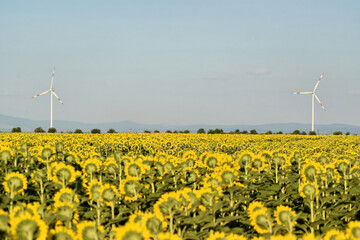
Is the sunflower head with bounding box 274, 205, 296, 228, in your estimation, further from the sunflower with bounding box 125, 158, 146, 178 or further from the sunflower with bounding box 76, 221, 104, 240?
the sunflower with bounding box 125, 158, 146, 178

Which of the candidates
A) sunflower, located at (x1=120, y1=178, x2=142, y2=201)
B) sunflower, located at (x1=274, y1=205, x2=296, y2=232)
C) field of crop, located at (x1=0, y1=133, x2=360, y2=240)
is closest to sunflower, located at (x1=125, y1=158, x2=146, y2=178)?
field of crop, located at (x1=0, y1=133, x2=360, y2=240)

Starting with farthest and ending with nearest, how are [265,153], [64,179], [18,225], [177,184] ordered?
[265,153] < [177,184] < [64,179] < [18,225]

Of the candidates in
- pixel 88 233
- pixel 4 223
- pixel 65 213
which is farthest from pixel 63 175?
pixel 88 233

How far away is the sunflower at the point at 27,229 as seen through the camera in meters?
3.28

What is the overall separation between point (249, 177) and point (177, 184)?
4.90ft

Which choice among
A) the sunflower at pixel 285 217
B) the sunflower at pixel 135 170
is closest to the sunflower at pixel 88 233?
the sunflower at pixel 285 217

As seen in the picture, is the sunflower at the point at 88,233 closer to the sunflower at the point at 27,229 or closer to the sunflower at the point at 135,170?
the sunflower at the point at 27,229

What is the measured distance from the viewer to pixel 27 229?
3.27m

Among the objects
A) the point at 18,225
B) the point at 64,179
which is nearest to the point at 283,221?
the point at 18,225

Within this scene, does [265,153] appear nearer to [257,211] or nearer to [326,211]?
[326,211]

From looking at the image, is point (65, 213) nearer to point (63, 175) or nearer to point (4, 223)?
A: point (4, 223)

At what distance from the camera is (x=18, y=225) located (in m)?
Result: 3.31

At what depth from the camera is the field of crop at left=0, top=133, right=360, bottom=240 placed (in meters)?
3.74

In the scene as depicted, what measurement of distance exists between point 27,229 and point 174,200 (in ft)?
6.11
